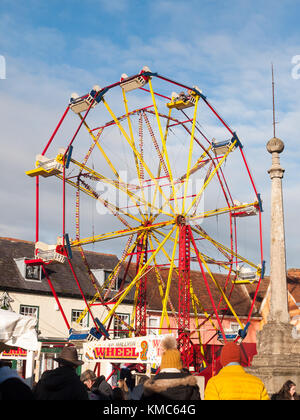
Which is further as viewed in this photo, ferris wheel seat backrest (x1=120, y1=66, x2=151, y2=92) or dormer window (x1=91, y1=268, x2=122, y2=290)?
dormer window (x1=91, y1=268, x2=122, y2=290)

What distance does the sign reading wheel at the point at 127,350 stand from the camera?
13.6 meters

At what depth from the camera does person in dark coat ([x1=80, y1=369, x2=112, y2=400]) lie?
28.0ft

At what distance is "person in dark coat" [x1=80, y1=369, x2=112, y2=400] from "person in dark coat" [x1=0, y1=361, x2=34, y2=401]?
3.83 meters

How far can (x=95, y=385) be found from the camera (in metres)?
9.90

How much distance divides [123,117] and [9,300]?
35.4 feet

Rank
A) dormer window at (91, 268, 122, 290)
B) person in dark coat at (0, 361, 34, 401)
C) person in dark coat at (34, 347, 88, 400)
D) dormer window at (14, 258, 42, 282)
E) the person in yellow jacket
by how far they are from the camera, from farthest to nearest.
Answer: dormer window at (91, 268, 122, 290), dormer window at (14, 258, 42, 282), person in dark coat at (34, 347, 88, 400), the person in yellow jacket, person in dark coat at (0, 361, 34, 401)

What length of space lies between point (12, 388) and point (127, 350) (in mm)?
10113

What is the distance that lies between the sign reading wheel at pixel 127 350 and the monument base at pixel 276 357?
15.4ft

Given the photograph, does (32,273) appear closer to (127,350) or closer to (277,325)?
(277,325)

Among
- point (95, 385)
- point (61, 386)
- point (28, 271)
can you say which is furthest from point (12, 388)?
point (28, 271)

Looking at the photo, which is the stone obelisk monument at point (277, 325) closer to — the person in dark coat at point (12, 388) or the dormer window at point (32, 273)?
the person in dark coat at point (12, 388)

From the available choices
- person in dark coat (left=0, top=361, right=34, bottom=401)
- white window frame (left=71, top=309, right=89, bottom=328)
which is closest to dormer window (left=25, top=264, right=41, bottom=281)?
white window frame (left=71, top=309, right=89, bottom=328)

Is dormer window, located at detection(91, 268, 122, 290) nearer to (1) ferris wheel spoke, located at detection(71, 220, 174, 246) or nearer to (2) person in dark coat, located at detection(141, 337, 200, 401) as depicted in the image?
(1) ferris wheel spoke, located at detection(71, 220, 174, 246)
